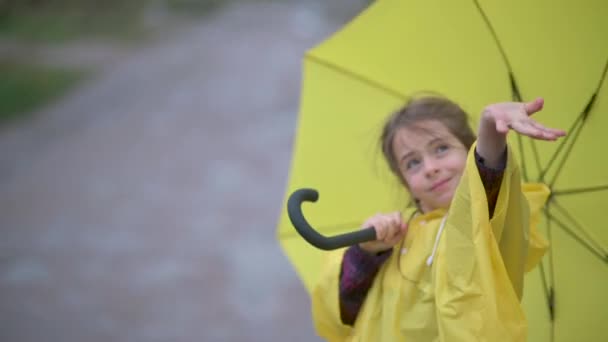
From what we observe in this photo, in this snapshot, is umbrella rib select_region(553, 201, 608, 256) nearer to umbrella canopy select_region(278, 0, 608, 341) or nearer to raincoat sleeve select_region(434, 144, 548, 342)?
umbrella canopy select_region(278, 0, 608, 341)

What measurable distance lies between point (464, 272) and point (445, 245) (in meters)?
0.06

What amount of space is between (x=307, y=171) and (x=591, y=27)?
0.98 m

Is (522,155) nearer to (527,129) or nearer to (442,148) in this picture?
(442,148)

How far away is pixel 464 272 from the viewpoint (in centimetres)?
185

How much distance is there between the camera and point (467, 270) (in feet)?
6.07

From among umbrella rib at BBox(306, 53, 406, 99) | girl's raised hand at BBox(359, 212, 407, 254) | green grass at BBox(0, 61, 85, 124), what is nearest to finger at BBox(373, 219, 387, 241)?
girl's raised hand at BBox(359, 212, 407, 254)

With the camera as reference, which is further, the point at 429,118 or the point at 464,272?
the point at 429,118

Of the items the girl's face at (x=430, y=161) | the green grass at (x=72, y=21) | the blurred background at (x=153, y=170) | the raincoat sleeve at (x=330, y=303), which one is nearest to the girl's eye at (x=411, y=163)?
the girl's face at (x=430, y=161)

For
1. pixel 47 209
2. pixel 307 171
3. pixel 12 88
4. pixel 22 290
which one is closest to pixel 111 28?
pixel 12 88

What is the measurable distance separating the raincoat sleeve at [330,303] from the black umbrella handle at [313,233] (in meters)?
0.22

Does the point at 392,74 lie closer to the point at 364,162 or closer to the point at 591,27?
the point at 364,162

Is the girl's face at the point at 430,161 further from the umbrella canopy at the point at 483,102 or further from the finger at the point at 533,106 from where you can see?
the finger at the point at 533,106

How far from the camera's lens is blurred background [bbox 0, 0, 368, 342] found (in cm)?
471

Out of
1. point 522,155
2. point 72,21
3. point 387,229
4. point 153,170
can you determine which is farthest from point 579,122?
point 72,21
